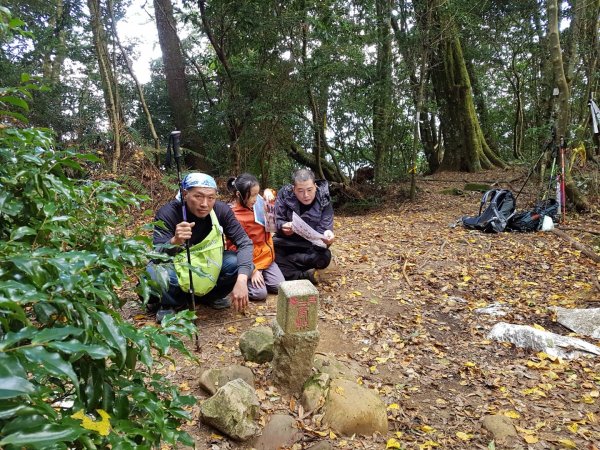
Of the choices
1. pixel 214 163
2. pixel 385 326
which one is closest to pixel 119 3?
pixel 214 163

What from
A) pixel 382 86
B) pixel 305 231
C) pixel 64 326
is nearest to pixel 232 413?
pixel 64 326

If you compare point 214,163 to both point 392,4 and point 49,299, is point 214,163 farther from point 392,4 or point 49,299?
point 49,299

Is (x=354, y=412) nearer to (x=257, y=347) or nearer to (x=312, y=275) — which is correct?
(x=257, y=347)

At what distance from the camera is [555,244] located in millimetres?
5840

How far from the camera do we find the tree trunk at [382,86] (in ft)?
28.9

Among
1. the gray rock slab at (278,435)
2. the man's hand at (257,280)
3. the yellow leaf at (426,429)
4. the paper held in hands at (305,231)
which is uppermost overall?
the paper held in hands at (305,231)

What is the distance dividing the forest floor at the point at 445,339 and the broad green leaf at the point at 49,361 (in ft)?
6.23

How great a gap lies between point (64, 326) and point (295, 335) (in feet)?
6.42

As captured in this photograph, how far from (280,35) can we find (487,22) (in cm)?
830

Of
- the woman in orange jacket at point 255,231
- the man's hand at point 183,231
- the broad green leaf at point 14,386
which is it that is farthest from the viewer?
the woman in orange jacket at point 255,231

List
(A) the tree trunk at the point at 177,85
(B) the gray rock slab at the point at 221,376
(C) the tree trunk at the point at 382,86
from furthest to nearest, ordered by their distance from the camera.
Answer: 1. (A) the tree trunk at the point at 177,85
2. (C) the tree trunk at the point at 382,86
3. (B) the gray rock slab at the point at 221,376

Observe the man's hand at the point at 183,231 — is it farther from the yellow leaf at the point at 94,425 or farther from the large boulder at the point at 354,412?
the yellow leaf at the point at 94,425

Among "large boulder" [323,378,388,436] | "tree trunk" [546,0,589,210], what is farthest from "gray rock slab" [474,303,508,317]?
"tree trunk" [546,0,589,210]

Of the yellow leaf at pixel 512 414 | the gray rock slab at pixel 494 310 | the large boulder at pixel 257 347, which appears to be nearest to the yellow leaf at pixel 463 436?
the yellow leaf at pixel 512 414
